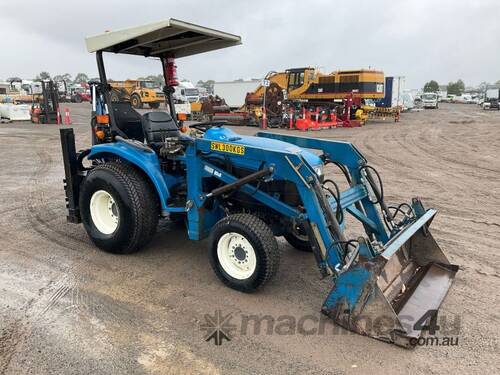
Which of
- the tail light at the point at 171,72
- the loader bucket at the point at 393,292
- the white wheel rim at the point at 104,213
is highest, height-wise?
the tail light at the point at 171,72

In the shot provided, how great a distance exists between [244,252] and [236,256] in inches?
4.2

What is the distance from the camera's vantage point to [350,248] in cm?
318

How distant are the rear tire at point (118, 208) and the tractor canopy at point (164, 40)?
1.20m

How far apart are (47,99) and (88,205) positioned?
17.1 m

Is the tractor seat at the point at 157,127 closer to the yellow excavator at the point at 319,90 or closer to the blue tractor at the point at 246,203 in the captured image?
the blue tractor at the point at 246,203

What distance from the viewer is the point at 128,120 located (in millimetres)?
4496

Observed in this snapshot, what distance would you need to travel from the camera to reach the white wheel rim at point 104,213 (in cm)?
433

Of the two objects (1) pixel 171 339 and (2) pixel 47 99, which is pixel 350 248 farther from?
(2) pixel 47 99

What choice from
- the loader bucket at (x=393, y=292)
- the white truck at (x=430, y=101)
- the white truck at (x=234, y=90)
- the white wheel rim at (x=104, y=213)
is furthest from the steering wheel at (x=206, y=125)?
the white truck at (x=430, y=101)

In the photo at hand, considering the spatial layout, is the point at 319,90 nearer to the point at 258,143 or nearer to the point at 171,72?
the point at 171,72

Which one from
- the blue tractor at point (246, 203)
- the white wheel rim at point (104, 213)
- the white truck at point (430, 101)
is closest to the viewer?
the blue tractor at point (246, 203)

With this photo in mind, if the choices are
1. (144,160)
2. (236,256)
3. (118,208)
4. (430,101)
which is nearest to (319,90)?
(144,160)

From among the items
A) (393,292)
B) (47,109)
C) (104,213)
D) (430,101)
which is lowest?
(393,292)

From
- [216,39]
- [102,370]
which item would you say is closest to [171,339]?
[102,370]
